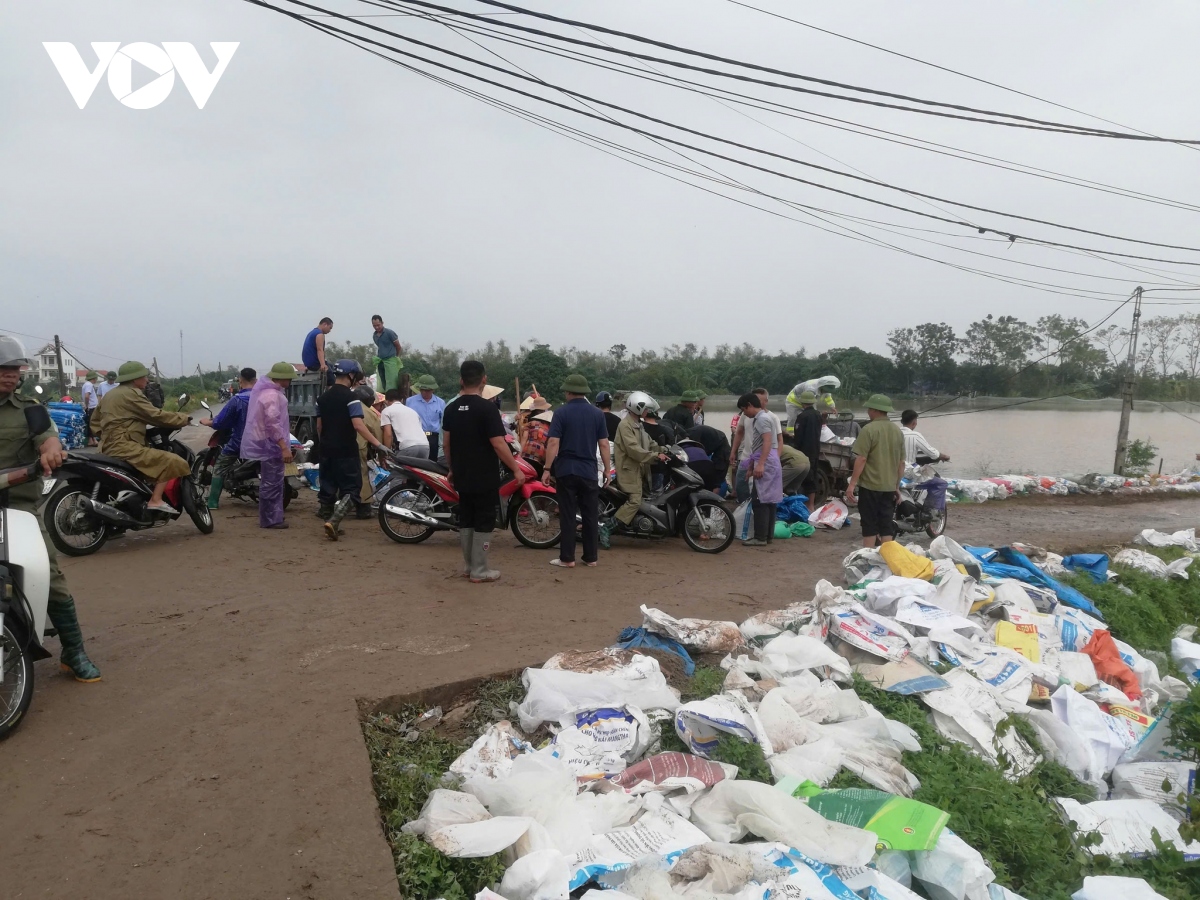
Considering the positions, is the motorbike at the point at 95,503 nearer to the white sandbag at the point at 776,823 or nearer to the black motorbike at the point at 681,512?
the black motorbike at the point at 681,512

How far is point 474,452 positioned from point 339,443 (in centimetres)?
247

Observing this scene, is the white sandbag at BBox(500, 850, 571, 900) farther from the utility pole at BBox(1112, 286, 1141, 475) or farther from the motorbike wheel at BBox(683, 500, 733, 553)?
the utility pole at BBox(1112, 286, 1141, 475)

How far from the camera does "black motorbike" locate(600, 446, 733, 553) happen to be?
797cm

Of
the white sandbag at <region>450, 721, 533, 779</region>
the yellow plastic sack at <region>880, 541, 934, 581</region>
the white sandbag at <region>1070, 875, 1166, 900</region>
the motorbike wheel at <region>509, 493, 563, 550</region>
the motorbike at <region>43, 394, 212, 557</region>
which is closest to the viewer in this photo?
the white sandbag at <region>1070, 875, 1166, 900</region>

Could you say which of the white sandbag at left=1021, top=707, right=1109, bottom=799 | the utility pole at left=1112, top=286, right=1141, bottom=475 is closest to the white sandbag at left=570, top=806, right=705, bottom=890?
the white sandbag at left=1021, top=707, right=1109, bottom=799

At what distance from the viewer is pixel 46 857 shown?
2.57 metres

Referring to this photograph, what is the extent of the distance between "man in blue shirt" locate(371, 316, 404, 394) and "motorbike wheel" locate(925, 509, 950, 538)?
309 inches

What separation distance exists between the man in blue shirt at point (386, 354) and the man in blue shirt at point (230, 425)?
3.66 meters

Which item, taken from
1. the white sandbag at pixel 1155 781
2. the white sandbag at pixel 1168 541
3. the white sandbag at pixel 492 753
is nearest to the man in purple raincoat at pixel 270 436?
the white sandbag at pixel 492 753

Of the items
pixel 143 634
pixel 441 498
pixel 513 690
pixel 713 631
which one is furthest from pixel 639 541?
pixel 143 634

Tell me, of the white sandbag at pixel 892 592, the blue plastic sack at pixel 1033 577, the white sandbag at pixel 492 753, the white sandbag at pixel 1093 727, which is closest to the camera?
the white sandbag at pixel 492 753

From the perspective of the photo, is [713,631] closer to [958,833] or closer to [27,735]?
[958,833]

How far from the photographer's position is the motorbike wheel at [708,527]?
8016mm

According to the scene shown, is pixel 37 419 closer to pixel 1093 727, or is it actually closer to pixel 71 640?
pixel 71 640
